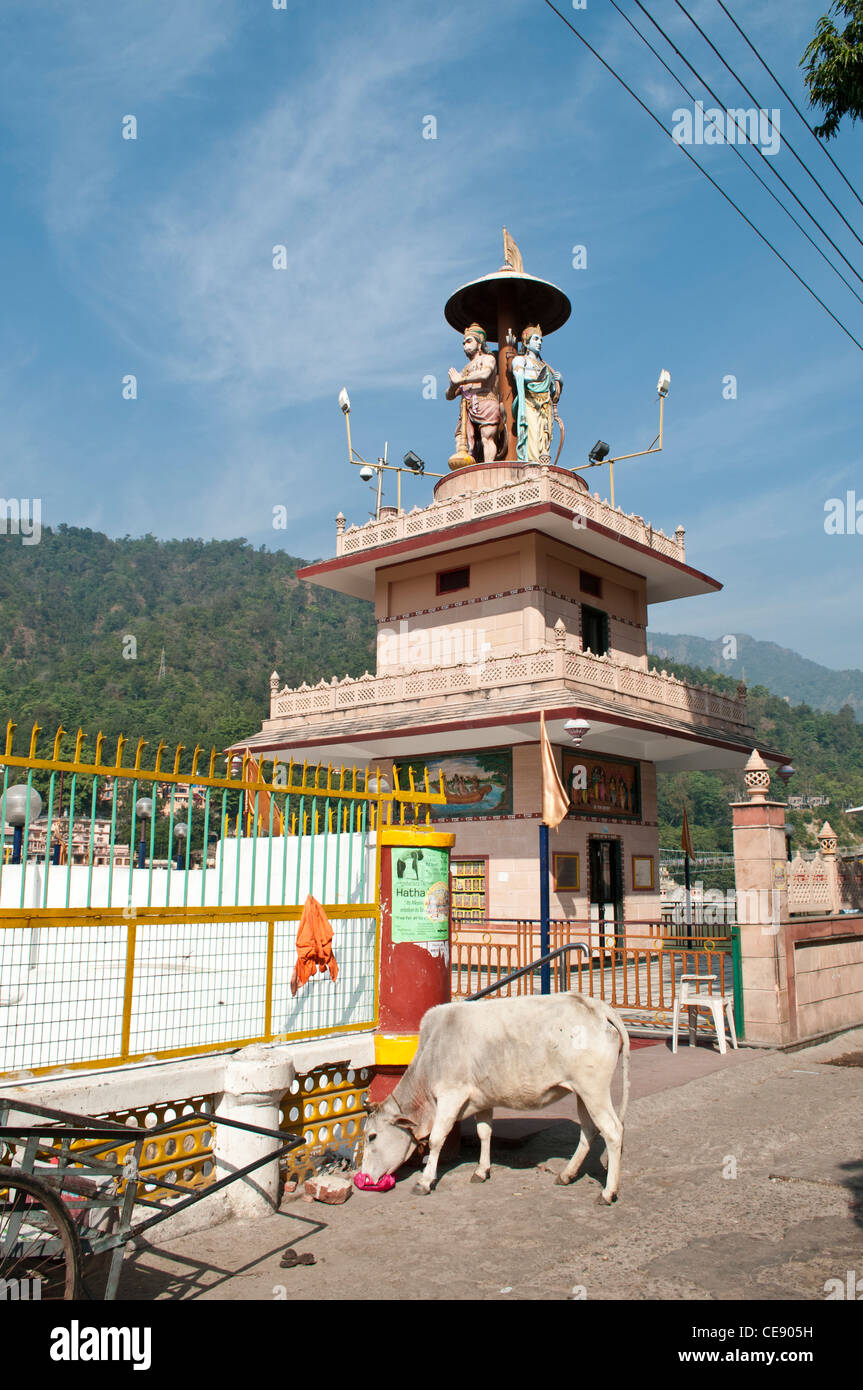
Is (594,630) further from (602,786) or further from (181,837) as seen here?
(181,837)

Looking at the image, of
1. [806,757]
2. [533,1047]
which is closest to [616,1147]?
[533,1047]

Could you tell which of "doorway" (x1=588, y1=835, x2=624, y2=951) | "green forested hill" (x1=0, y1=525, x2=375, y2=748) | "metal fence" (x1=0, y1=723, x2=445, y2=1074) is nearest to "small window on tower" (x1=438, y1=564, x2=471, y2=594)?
"doorway" (x1=588, y1=835, x2=624, y2=951)

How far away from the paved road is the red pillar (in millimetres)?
1272

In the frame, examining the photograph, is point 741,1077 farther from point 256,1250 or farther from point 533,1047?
point 256,1250

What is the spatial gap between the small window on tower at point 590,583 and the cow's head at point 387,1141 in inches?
790

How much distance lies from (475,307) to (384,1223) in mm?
29008

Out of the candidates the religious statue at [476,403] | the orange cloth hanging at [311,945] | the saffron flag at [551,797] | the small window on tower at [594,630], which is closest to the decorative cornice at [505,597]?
the small window on tower at [594,630]

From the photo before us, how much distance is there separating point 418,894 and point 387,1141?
203cm

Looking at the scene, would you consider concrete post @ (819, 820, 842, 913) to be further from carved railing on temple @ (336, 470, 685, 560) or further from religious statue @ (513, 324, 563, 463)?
religious statue @ (513, 324, 563, 463)

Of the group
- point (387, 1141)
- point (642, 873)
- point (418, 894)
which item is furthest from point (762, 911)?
point (642, 873)

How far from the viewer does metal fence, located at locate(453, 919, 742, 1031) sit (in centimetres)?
1298

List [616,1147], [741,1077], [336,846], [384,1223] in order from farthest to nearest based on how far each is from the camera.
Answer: [741,1077], [336,846], [616,1147], [384,1223]

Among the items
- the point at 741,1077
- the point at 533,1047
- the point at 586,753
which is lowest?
the point at 741,1077

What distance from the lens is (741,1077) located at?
434 inches
